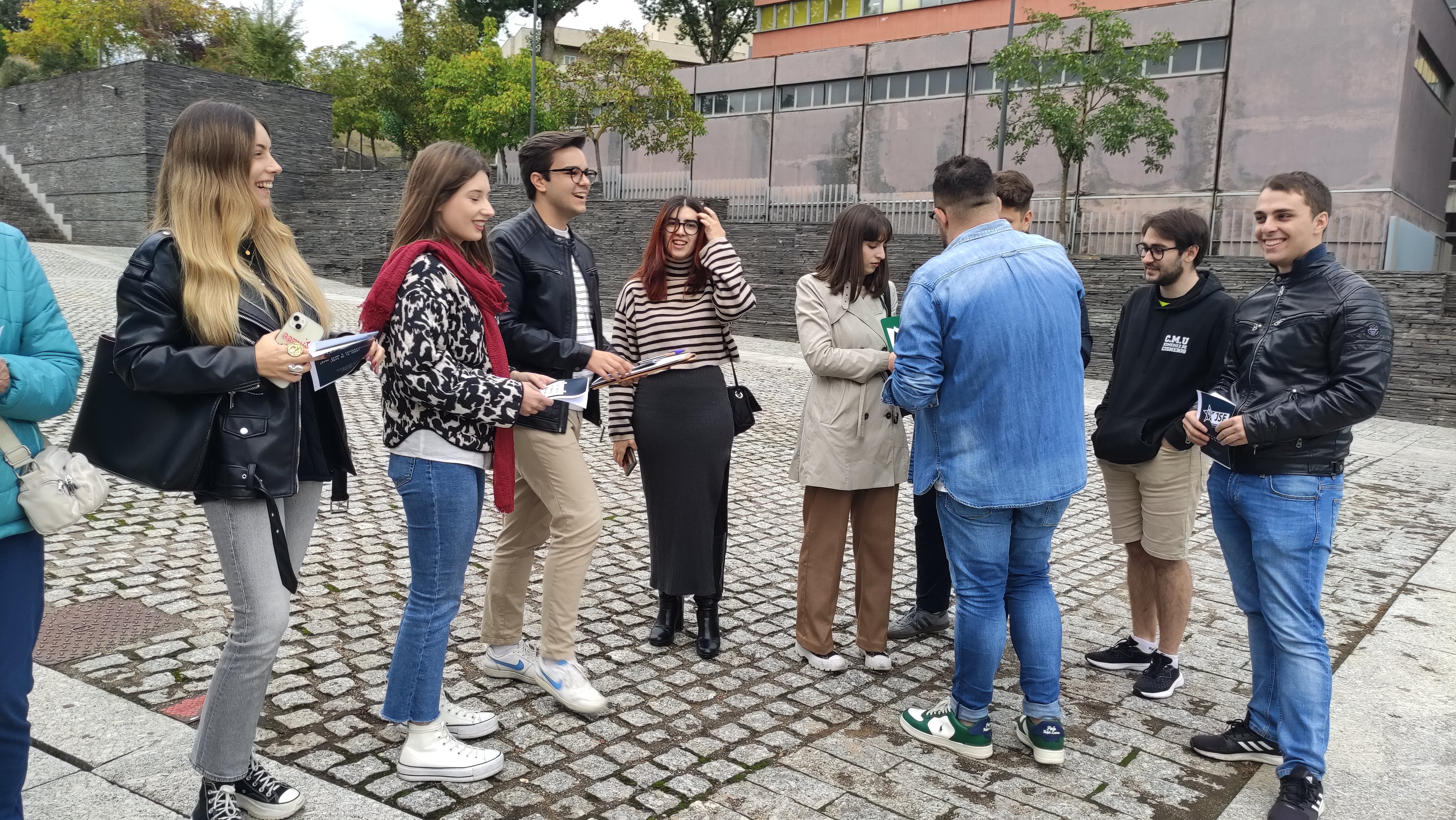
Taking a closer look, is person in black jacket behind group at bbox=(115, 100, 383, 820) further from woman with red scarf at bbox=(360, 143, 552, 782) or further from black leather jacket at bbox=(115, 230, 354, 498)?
woman with red scarf at bbox=(360, 143, 552, 782)

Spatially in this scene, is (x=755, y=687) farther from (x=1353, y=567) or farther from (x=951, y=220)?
(x=1353, y=567)

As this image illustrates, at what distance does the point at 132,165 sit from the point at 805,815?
33.9 metres

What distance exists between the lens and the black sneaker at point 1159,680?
4.22 meters

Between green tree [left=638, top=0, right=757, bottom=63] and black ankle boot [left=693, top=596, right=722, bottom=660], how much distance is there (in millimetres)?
44743

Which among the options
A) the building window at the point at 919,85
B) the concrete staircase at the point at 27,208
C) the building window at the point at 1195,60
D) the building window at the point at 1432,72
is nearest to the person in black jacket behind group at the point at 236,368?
the building window at the point at 1195,60

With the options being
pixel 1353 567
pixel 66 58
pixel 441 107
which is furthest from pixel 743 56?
pixel 1353 567

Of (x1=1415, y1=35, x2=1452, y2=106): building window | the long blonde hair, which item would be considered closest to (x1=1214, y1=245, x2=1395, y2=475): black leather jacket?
the long blonde hair

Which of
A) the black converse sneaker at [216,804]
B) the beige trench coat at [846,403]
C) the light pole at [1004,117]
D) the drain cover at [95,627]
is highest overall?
the light pole at [1004,117]

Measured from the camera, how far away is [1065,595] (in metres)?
5.62

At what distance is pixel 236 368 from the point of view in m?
2.60

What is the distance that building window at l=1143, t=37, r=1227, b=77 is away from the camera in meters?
23.3

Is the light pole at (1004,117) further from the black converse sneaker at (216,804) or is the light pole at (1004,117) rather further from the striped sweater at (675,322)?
the black converse sneaker at (216,804)

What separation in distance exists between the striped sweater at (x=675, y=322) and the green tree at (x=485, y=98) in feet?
91.5

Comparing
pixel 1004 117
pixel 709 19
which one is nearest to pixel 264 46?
pixel 709 19
